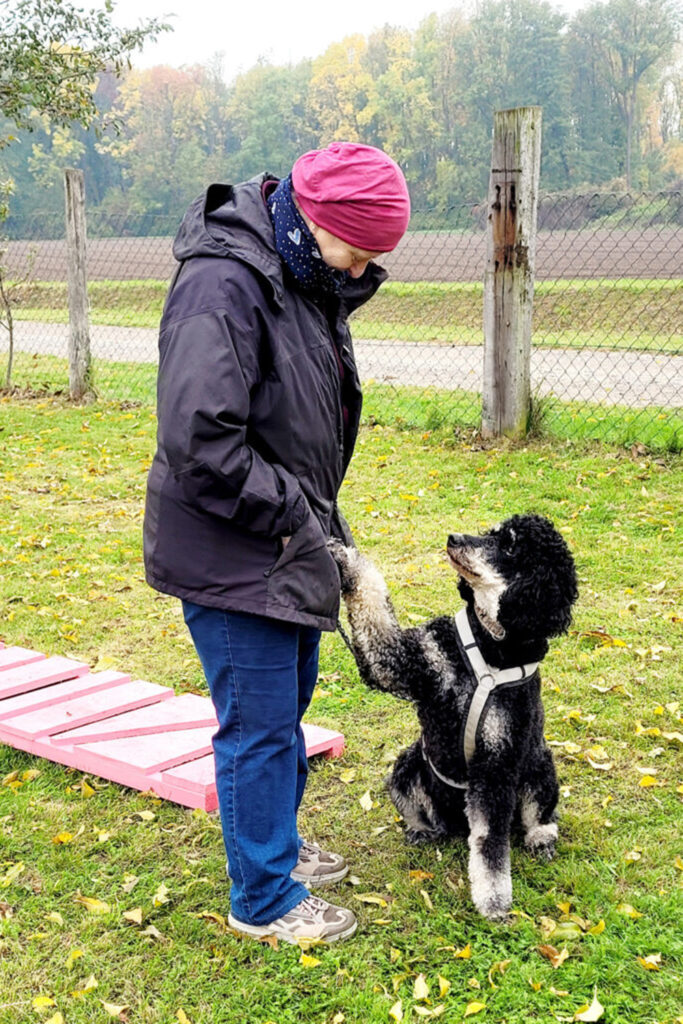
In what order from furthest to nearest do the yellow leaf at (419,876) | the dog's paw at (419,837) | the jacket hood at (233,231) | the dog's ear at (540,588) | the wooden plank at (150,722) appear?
the wooden plank at (150,722), the dog's paw at (419,837), the yellow leaf at (419,876), the dog's ear at (540,588), the jacket hood at (233,231)

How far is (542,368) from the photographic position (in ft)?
39.0

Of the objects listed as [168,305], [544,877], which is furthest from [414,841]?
[168,305]

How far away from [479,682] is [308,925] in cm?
87

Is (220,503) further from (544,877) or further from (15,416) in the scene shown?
(15,416)

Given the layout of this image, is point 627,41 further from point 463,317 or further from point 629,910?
point 629,910

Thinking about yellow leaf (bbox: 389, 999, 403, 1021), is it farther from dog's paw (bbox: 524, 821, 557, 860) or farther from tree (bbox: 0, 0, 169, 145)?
tree (bbox: 0, 0, 169, 145)

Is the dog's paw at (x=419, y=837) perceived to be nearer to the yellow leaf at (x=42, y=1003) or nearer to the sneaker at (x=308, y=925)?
the sneaker at (x=308, y=925)

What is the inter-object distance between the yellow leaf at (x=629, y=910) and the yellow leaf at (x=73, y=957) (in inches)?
63.0

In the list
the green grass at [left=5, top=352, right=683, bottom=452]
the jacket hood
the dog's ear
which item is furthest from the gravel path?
the jacket hood

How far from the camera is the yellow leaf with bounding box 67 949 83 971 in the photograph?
114 inches

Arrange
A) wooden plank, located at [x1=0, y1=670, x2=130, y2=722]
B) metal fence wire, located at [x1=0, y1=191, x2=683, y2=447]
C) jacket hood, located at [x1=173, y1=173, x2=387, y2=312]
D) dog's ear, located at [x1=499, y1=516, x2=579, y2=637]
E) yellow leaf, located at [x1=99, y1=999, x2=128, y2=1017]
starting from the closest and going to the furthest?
1. jacket hood, located at [x1=173, y1=173, x2=387, y2=312]
2. yellow leaf, located at [x1=99, y1=999, x2=128, y2=1017]
3. dog's ear, located at [x1=499, y1=516, x2=579, y2=637]
4. wooden plank, located at [x1=0, y1=670, x2=130, y2=722]
5. metal fence wire, located at [x1=0, y1=191, x2=683, y2=447]

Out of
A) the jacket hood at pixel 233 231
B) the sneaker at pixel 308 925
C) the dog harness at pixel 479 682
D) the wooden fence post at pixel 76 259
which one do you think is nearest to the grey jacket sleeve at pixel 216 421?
the jacket hood at pixel 233 231

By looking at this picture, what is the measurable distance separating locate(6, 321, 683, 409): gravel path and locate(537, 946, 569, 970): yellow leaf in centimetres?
623

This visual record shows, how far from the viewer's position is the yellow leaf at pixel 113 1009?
106 inches
